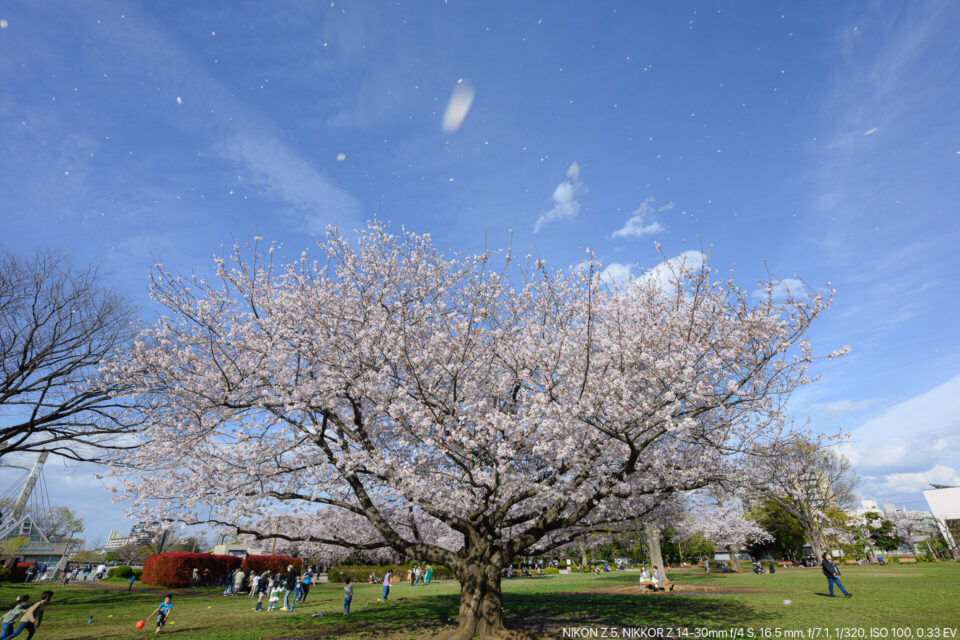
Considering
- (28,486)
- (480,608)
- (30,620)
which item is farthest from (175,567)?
(28,486)

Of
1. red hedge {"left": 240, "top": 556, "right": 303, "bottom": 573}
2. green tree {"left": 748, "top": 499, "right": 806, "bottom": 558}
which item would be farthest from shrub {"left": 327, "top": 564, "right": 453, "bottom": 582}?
green tree {"left": 748, "top": 499, "right": 806, "bottom": 558}

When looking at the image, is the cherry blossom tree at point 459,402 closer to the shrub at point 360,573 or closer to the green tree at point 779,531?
the shrub at point 360,573

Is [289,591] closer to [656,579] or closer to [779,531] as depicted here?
[656,579]

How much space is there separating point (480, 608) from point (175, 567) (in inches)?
1215

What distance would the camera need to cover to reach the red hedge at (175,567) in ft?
101

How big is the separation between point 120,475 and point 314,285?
7717mm

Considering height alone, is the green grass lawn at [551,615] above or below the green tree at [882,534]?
below

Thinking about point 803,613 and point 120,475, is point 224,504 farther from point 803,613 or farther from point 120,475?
point 803,613

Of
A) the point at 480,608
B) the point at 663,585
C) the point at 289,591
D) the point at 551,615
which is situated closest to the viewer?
the point at 480,608

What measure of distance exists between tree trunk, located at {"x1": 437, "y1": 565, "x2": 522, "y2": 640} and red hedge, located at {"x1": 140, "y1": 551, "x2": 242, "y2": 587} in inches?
1086

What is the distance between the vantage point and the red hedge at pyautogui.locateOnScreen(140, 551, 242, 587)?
3092 centimetres

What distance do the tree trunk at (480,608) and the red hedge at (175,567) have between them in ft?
90.5

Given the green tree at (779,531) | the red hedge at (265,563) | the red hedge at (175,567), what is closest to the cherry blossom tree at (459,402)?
the red hedge at (175,567)

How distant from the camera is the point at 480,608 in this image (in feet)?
36.2
